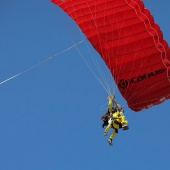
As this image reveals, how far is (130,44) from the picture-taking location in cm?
2253

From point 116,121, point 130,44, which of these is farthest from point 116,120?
point 130,44

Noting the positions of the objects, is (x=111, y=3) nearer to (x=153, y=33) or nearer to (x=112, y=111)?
(x=153, y=33)

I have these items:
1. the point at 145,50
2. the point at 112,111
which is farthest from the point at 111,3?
the point at 112,111

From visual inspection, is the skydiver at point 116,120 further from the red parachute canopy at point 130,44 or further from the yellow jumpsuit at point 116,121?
the red parachute canopy at point 130,44

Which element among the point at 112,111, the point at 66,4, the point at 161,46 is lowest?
the point at 112,111

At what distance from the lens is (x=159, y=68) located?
2253 centimetres

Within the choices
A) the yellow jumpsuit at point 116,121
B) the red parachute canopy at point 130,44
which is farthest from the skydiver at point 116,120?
the red parachute canopy at point 130,44

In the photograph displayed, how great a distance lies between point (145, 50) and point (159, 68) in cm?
88

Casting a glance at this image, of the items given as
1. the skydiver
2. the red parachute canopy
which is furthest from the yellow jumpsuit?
the red parachute canopy

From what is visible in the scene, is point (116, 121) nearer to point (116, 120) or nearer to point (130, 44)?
point (116, 120)

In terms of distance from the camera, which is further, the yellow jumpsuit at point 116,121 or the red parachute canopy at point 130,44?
the red parachute canopy at point 130,44

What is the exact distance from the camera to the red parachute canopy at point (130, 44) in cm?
2233

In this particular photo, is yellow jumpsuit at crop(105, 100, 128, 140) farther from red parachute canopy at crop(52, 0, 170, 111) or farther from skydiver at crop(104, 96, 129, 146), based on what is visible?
red parachute canopy at crop(52, 0, 170, 111)

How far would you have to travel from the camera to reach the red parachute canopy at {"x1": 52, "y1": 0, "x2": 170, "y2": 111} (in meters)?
22.3
